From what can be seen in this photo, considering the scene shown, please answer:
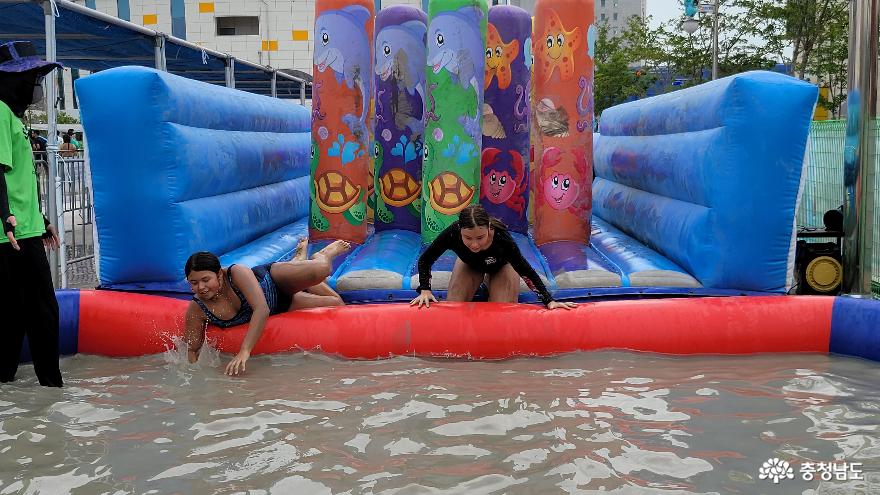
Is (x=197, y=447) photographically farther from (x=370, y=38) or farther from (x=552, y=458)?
(x=370, y=38)

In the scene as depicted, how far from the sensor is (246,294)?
4.24m

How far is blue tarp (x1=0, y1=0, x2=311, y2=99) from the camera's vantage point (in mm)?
6145

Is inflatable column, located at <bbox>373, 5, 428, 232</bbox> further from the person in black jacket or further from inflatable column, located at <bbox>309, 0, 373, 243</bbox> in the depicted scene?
the person in black jacket

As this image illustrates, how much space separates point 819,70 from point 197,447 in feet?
57.1

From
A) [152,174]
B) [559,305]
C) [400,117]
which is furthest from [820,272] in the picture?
[152,174]

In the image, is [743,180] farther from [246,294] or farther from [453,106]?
[246,294]

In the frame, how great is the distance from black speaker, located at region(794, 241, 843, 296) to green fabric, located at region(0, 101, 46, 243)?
164 inches

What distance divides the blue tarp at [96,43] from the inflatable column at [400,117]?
219 cm

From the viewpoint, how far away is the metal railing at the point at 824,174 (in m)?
7.61

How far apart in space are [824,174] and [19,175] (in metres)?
6.86

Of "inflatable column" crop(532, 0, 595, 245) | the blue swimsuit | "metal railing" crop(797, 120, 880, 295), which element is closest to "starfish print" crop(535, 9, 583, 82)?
"inflatable column" crop(532, 0, 595, 245)

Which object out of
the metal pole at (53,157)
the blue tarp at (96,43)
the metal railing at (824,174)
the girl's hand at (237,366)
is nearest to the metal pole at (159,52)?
the blue tarp at (96,43)

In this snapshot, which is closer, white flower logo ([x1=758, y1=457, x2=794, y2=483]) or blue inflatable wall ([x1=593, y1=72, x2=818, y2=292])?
white flower logo ([x1=758, y1=457, x2=794, y2=483])

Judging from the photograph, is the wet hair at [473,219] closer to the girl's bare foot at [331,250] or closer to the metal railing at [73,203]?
the girl's bare foot at [331,250]
